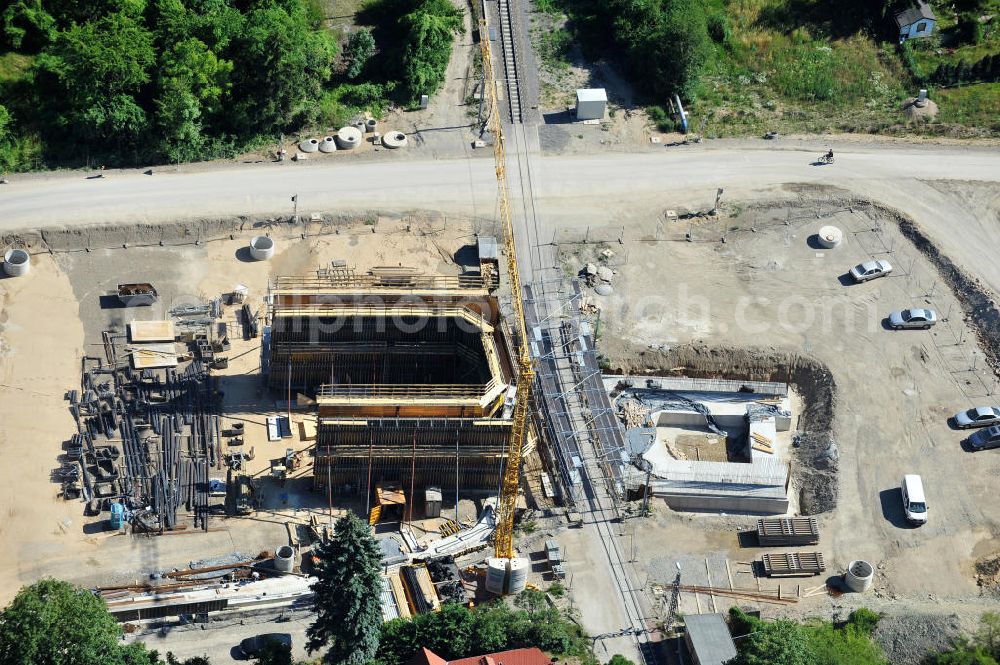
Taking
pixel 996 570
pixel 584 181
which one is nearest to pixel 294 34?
pixel 584 181

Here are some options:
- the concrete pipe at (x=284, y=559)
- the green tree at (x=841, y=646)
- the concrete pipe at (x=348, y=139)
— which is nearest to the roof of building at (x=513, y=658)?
the concrete pipe at (x=284, y=559)

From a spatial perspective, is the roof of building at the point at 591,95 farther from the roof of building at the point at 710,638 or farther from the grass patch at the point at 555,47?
the roof of building at the point at 710,638

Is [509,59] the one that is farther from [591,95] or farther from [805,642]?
[805,642]

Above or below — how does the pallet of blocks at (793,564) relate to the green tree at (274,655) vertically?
below

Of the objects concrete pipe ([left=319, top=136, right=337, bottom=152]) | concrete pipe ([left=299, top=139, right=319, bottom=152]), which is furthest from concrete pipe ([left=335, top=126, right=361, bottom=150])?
concrete pipe ([left=299, top=139, right=319, bottom=152])

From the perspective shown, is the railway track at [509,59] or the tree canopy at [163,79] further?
the railway track at [509,59]

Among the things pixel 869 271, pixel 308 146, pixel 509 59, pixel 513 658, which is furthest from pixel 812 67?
pixel 513 658
